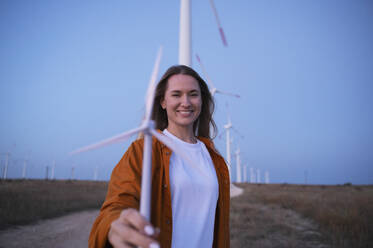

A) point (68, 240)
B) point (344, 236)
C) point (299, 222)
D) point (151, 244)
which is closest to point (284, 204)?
point (299, 222)

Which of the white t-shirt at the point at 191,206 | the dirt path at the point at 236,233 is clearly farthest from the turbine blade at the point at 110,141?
the dirt path at the point at 236,233

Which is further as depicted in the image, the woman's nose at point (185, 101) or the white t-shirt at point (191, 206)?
the woman's nose at point (185, 101)

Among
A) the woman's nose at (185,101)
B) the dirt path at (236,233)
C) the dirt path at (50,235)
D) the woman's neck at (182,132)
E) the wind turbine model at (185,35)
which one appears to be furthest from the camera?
the wind turbine model at (185,35)

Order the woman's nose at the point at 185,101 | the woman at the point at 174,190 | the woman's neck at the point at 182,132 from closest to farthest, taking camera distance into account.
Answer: the woman at the point at 174,190, the woman's nose at the point at 185,101, the woman's neck at the point at 182,132

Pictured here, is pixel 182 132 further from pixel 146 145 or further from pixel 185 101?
pixel 146 145

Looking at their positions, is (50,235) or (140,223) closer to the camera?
(140,223)

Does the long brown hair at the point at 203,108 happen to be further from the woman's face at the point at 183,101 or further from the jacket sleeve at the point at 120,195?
the jacket sleeve at the point at 120,195

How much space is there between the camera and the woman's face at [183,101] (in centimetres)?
276

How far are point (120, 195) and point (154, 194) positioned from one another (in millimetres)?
551

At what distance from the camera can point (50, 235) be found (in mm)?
9172

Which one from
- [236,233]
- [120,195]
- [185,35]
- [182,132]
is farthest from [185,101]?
[185,35]

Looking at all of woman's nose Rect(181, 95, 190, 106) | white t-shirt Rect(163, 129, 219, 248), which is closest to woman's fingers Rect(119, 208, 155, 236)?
white t-shirt Rect(163, 129, 219, 248)

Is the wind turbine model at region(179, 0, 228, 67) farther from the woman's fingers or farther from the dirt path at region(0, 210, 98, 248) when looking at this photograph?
the woman's fingers

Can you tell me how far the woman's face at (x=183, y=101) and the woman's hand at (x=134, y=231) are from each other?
5.90 feet
